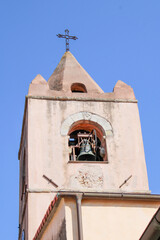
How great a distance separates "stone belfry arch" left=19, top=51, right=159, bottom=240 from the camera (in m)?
15.6

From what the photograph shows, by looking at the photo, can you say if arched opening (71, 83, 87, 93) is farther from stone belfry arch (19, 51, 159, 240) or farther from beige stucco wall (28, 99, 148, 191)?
beige stucco wall (28, 99, 148, 191)

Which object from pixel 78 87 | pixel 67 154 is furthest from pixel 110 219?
pixel 78 87

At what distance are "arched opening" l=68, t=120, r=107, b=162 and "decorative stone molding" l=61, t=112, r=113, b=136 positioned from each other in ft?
0.34

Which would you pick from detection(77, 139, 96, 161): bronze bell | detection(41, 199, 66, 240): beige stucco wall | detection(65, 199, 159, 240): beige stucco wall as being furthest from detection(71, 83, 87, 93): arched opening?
detection(65, 199, 159, 240): beige stucco wall

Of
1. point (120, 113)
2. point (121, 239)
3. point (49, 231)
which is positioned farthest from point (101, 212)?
point (120, 113)

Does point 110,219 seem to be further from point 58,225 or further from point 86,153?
point 86,153

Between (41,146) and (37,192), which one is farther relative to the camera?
(41,146)

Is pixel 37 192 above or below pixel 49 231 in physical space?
above

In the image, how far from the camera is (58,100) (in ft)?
57.2

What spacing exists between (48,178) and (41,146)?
3.77ft

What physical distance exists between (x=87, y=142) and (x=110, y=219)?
6149 millimetres

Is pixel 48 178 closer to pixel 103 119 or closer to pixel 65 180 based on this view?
pixel 65 180

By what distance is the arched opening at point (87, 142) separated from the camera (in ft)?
53.8

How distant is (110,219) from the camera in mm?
10375
